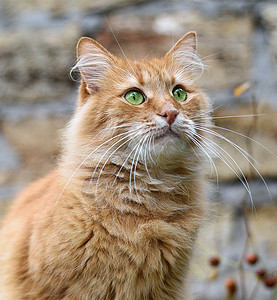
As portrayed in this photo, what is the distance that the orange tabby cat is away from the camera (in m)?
1.31

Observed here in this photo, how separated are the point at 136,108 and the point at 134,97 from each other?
0.26ft

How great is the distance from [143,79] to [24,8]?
123cm

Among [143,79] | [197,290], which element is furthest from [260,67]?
[197,290]

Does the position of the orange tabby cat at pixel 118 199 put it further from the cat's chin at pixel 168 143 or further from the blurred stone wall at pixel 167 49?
the blurred stone wall at pixel 167 49

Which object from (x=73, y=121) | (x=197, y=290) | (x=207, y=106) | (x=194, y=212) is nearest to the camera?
(x=194, y=212)

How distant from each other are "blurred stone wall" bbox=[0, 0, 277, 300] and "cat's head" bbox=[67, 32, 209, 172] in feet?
2.08

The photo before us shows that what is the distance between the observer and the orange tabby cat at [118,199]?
4.29ft

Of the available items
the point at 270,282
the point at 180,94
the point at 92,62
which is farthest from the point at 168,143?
the point at 270,282

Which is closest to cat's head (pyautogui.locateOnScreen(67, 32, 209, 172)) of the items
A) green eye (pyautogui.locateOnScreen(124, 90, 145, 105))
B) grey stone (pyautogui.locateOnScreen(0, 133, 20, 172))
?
green eye (pyautogui.locateOnScreen(124, 90, 145, 105))

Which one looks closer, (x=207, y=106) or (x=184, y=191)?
(x=184, y=191)

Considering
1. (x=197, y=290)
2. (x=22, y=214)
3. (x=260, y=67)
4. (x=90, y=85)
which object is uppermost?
(x=90, y=85)

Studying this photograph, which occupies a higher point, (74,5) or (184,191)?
(74,5)

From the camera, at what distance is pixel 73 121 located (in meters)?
1.62

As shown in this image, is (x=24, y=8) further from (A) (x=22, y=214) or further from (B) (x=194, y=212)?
(B) (x=194, y=212)
